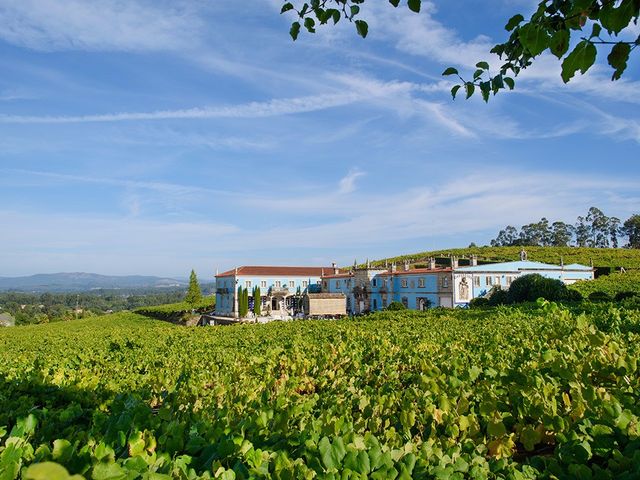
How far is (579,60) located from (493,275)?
1899 inches

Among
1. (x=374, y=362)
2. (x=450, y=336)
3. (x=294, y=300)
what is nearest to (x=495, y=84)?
(x=374, y=362)

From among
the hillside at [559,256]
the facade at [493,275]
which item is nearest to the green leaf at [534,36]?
the facade at [493,275]

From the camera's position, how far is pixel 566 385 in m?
3.88

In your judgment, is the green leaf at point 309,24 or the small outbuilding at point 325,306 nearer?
the green leaf at point 309,24

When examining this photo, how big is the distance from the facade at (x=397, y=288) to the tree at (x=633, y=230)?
206 feet

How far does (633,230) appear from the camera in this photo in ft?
312

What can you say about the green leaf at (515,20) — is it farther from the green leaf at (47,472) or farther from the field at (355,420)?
the green leaf at (47,472)

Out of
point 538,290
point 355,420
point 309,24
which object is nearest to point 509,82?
point 309,24

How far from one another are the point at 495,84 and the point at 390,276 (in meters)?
49.2

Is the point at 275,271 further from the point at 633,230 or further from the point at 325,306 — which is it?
the point at 633,230

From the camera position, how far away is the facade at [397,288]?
→ 1822 inches

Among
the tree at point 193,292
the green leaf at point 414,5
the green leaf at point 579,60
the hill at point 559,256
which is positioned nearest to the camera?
the green leaf at point 579,60

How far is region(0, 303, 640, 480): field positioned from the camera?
2186 millimetres

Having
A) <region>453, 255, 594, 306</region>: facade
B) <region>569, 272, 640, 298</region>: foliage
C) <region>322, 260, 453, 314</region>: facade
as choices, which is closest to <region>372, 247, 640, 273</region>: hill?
<region>453, 255, 594, 306</region>: facade
